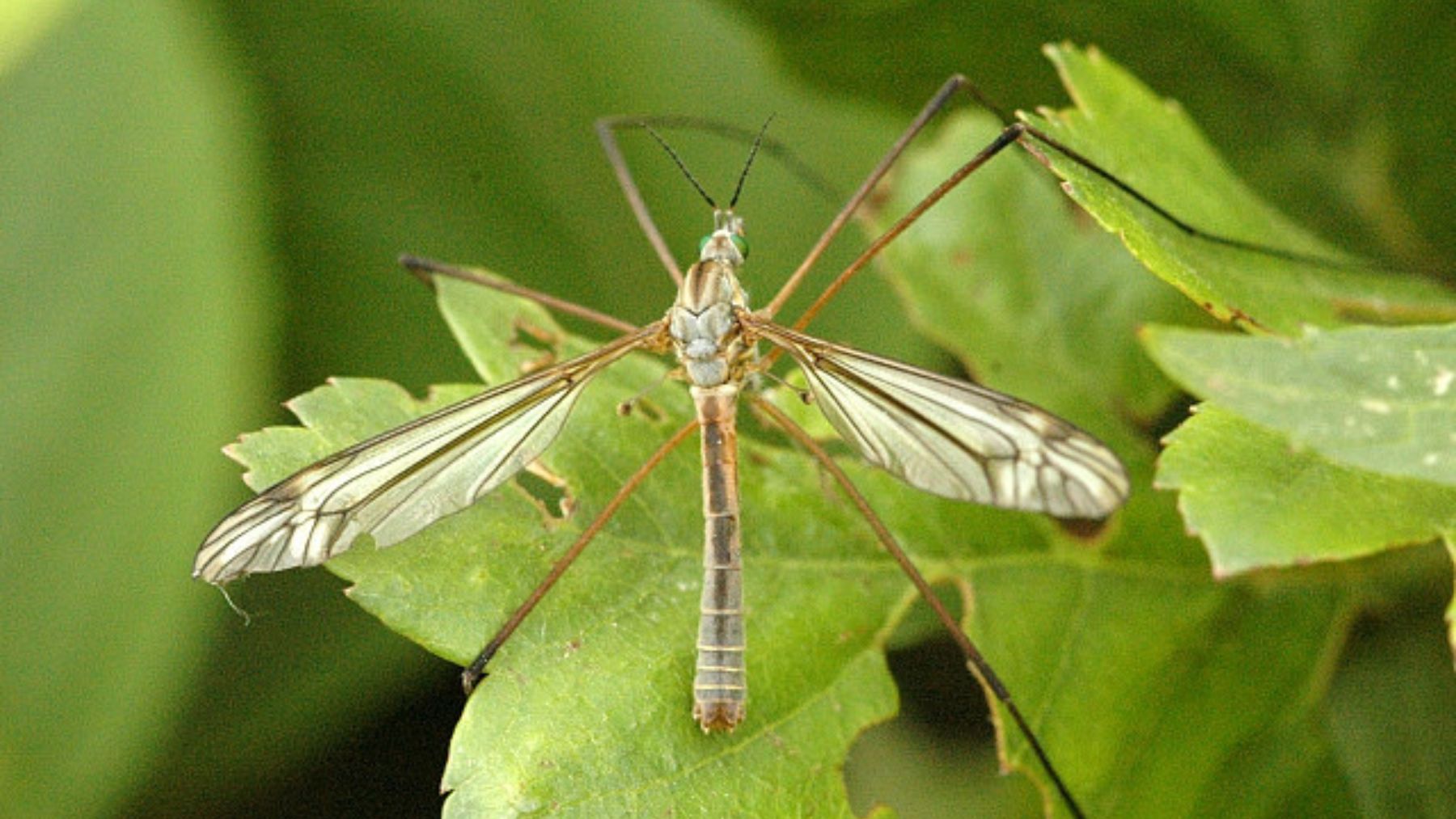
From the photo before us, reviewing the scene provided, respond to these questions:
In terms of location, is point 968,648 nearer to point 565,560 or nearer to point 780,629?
point 780,629

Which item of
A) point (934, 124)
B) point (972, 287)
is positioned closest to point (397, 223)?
point (934, 124)

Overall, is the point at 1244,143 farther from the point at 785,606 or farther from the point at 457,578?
the point at 457,578

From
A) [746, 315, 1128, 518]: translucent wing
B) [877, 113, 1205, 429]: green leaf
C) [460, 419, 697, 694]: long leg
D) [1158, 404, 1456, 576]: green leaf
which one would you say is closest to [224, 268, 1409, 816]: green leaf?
[460, 419, 697, 694]: long leg

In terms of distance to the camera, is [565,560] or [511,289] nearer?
[565,560]

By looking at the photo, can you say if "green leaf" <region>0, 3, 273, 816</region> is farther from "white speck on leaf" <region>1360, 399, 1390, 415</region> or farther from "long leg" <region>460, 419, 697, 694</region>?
"white speck on leaf" <region>1360, 399, 1390, 415</region>

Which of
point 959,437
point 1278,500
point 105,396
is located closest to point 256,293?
point 105,396

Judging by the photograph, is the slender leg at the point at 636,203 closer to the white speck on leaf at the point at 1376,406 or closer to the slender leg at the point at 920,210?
the slender leg at the point at 920,210

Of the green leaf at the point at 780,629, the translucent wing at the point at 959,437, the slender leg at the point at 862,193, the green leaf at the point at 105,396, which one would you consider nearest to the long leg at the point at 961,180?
the slender leg at the point at 862,193
